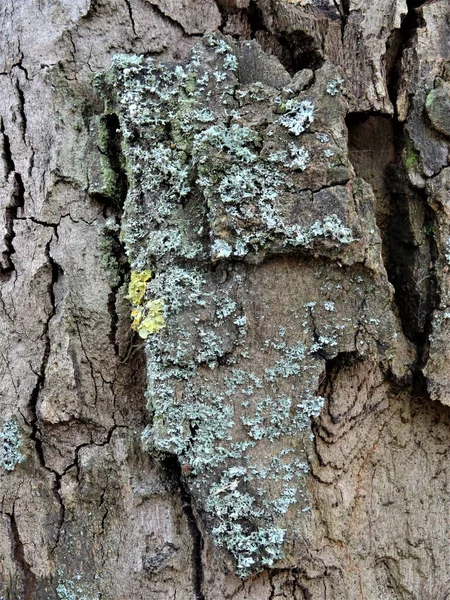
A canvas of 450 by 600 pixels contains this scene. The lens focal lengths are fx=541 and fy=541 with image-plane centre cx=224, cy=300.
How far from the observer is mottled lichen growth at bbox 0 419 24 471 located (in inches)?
60.2


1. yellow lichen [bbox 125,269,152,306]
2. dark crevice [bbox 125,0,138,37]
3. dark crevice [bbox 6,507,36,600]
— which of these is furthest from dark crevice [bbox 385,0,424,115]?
dark crevice [bbox 6,507,36,600]

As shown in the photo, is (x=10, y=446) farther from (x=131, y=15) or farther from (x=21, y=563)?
(x=131, y=15)

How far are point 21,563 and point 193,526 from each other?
49cm

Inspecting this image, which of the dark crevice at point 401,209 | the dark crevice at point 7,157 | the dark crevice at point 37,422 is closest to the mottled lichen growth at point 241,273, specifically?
the dark crevice at point 401,209

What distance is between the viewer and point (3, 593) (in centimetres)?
151

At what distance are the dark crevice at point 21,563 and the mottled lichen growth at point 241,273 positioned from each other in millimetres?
464

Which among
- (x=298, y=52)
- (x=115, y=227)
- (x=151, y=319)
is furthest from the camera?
(x=298, y=52)

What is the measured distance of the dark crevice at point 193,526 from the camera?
150 centimetres

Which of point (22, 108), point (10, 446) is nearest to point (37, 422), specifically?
point (10, 446)

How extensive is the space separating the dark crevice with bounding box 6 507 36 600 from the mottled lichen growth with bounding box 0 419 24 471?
0.47 feet

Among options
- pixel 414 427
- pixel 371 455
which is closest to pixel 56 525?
pixel 371 455

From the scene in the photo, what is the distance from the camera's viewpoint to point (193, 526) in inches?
59.6

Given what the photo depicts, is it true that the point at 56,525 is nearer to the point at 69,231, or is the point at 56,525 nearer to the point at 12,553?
the point at 12,553

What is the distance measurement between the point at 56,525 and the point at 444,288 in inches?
51.2
